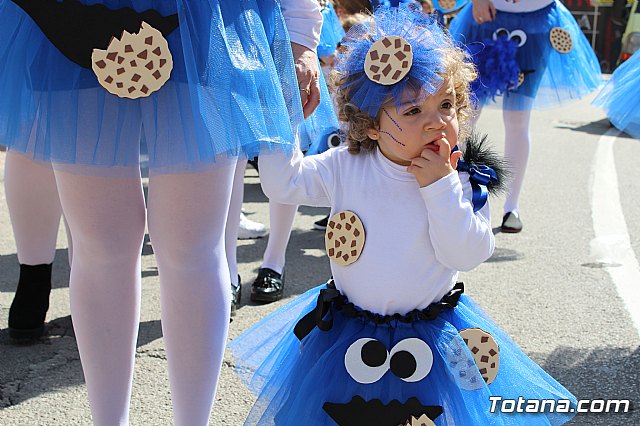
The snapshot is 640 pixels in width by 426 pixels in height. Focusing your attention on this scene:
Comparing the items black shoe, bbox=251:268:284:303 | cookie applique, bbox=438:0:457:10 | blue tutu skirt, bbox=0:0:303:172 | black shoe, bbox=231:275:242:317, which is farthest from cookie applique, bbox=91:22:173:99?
cookie applique, bbox=438:0:457:10

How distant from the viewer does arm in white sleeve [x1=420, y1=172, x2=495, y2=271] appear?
230 centimetres

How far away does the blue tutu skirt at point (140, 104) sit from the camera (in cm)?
208

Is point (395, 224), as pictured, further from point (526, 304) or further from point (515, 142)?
point (515, 142)

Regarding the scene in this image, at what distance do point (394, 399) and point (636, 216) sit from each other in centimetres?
395

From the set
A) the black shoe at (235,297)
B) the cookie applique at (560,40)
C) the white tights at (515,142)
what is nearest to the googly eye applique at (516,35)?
the cookie applique at (560,40)

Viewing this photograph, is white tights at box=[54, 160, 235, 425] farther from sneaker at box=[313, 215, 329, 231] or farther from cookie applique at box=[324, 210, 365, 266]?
sneaker at box=[313, 215, 329, 231]

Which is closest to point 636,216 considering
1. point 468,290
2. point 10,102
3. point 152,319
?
point 468,290

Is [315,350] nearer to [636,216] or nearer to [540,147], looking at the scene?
[636,216]

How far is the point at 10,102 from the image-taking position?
2135 mm

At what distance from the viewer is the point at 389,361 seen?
234 cm

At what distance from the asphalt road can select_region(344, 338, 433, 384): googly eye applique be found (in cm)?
68

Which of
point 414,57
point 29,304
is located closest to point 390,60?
point 414,57

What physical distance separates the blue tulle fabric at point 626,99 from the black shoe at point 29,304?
7.99 feet

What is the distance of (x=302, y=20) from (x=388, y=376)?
960 mm
